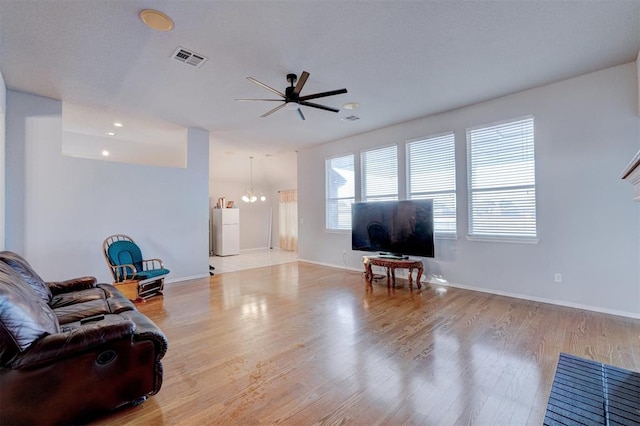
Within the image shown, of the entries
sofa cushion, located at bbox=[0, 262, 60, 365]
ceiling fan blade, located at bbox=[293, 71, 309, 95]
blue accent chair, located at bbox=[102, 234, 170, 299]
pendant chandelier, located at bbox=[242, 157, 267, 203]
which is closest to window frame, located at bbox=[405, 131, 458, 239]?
ceiling fan blade, located at bbox=[293, 71, 309, 95]

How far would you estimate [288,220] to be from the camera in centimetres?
1024

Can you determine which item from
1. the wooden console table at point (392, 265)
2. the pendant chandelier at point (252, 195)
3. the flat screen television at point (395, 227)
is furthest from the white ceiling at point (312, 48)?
the pendant chandelier at point (252, 195)

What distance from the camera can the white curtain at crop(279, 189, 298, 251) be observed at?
10.0 meters

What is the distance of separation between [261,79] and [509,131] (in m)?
3.72

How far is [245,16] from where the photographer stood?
2.43 meters

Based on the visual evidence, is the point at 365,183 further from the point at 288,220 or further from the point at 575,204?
the point at 288,220

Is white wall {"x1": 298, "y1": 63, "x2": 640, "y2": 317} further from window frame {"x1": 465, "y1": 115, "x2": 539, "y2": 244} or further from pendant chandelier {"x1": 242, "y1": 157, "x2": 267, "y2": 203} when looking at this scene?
pendant chandelier {"x1": 242, "y1": 157, "x2": 267, "y2": 203}

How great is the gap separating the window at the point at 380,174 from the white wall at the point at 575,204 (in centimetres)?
124

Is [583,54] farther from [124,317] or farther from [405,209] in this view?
[124,317]

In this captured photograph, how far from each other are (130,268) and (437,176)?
5.35m

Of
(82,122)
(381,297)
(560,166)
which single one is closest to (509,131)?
(560,166)

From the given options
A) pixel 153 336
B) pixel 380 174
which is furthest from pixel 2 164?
pixel 380 174

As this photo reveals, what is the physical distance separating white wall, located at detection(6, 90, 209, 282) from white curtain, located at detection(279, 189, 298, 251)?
4.46 m

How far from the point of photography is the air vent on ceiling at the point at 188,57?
2951 millimetres
